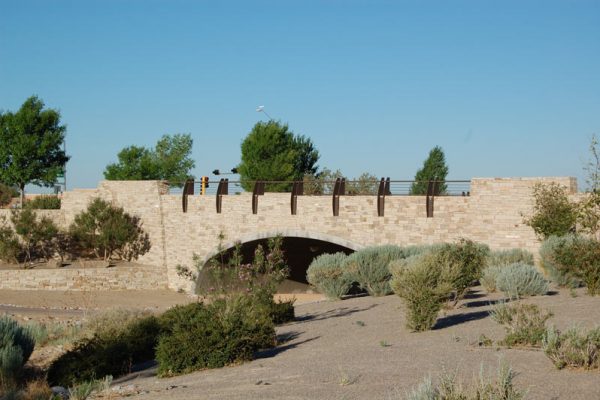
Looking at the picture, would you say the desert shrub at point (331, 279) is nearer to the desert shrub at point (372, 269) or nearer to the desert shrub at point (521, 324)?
the desert shrub at point (372, 269)

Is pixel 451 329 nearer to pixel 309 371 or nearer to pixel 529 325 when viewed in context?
pixel 529 325

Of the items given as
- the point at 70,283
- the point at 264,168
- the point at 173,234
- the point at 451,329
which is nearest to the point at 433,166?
the point at 264,168

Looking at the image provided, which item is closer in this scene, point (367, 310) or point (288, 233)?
point (367, 310)

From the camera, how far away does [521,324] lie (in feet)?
36.8

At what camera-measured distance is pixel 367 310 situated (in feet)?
59.5

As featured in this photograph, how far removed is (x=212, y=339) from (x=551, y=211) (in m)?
14.7

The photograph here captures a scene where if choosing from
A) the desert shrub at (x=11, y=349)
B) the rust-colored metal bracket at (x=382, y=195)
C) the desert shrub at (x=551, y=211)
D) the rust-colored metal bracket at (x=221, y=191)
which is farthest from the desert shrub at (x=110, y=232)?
the desert shrub at (x=11, y=349)

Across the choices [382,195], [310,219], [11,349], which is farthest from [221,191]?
Answer: [11,349]

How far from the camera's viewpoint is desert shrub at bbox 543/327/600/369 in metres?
9.02

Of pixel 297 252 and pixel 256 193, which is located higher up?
pixel 256 193

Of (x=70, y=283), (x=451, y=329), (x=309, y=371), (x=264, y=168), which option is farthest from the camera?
(x=264, y=168)

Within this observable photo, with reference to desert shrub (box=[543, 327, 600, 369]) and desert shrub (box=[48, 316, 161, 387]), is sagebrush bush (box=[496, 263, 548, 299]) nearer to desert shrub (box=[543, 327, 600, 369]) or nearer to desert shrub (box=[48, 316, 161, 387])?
desert shrub (box=[543, 327, 600, 369])

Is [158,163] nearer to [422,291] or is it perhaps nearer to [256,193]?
[256,193]

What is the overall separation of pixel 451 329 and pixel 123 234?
1166 inches
